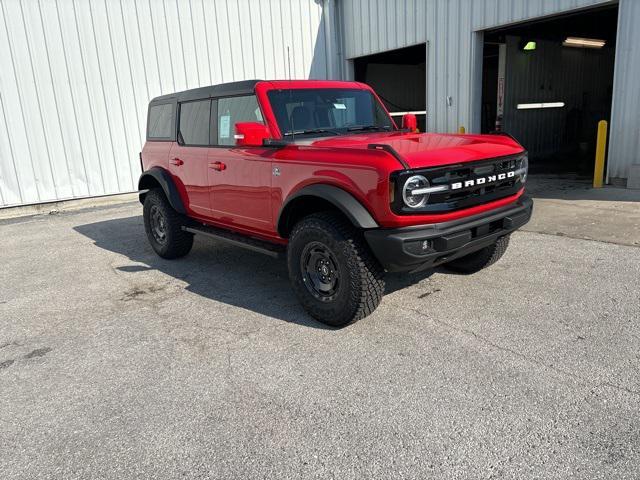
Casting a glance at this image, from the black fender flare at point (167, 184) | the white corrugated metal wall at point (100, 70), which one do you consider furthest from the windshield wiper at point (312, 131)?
the white corrugated metal wall at point (100, 70)

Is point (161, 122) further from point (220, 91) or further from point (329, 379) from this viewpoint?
point (329, 379)

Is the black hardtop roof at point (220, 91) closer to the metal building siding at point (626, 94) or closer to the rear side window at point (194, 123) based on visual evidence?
the rear side window at point (194, 123)

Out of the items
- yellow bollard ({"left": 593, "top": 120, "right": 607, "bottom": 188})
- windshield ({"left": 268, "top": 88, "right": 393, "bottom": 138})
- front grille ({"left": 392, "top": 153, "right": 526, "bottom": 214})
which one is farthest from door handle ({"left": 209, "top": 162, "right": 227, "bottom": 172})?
yellow bollard ({"left": 593, "top": 120, "right": 607, "bottom": 188})

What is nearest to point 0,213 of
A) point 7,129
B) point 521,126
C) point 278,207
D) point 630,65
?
point 7,129

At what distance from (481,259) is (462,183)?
4.58ft

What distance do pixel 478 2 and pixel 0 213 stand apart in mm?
10090

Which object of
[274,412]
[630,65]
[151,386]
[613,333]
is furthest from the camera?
[630,65]

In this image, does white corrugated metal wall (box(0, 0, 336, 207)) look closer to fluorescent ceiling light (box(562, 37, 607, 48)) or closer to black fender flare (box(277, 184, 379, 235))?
black fender flare (box(277, 184, 379, 235))

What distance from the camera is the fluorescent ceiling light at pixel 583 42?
15034 millimetres

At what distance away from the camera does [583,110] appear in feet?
55.1

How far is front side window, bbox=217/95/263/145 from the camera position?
4.22 metres

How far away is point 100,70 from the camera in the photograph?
10.0 m

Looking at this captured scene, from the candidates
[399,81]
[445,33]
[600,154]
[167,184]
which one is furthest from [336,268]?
[399,81]

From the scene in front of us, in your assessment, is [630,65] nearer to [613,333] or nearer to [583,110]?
[613,333]
